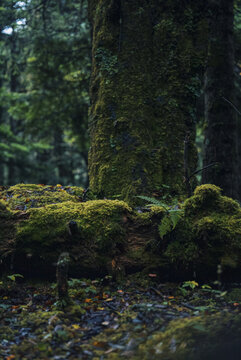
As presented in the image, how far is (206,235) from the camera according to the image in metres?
4.27

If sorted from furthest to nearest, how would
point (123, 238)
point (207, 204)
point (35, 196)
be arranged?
point (35, 196), point (207, 204), point (123, 238)

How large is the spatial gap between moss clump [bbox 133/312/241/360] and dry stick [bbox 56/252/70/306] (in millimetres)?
1063

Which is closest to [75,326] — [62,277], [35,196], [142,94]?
[62,277]

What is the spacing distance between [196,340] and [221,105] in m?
5.53

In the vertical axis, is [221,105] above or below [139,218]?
above

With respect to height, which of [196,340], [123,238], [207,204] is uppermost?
[207,204]

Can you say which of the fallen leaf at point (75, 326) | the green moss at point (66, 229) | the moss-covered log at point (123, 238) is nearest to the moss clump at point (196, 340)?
the fallen leaf at point (75, 326)

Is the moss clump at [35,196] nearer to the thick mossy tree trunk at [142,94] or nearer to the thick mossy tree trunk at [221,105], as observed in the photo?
the thick mossy tree trunk at [142,94]

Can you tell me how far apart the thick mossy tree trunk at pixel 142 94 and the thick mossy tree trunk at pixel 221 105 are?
900 mm

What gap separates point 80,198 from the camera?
18.7ft

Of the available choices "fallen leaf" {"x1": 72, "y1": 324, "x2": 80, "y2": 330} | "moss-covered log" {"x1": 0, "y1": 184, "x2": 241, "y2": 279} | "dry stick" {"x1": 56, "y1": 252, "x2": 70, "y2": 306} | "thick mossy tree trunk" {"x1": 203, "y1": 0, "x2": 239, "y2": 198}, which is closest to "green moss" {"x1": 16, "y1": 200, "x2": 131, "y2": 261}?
"moss-covered log" {"x1": 0, "y1": 184, "x2": 241, "y2": 279}

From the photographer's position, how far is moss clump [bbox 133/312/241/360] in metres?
2.72

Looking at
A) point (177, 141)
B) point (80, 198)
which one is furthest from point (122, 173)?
point (177, 141)

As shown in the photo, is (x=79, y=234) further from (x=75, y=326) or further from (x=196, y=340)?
(x=196, y=340)
